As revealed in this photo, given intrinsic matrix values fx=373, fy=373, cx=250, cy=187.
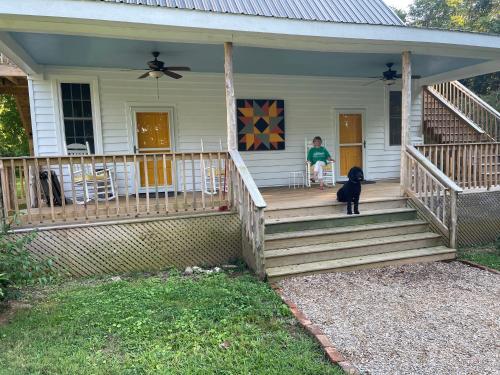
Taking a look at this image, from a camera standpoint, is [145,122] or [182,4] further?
[145,122]

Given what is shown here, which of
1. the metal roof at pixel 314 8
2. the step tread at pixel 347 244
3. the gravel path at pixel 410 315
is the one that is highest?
the metal roof at pixel 314 8

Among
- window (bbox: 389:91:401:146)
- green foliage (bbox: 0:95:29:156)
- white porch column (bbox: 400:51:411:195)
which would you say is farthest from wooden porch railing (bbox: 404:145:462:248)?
green foliage (bbox: 0:95:29:156)

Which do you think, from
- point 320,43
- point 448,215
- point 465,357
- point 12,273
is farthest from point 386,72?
point 12,273

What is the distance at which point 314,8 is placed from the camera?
6824mm

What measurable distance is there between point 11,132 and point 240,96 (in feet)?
56.0

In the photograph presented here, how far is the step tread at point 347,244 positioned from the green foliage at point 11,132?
1684 cm

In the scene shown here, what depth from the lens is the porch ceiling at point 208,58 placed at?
5184mm

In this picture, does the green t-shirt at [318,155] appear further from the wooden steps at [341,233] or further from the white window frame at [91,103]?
the white window frame at [91,103]

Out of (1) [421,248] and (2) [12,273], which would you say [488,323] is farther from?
(2) [12,273]

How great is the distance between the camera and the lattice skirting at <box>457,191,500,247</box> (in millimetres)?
5816

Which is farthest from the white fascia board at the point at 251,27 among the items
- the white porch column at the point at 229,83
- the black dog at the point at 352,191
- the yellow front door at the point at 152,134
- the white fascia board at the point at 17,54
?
the yellow front door at the point at 152,134

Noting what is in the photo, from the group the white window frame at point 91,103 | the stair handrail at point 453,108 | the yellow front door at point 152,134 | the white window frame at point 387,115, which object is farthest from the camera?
the white window frame at point 387,115

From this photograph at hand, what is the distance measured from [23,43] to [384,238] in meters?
5.60

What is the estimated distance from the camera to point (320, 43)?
5250 millimetres
